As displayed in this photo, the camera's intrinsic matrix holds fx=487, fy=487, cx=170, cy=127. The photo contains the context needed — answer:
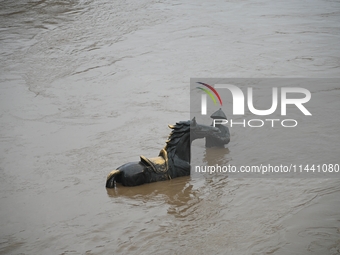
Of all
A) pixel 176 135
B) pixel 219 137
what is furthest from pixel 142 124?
pixel 176 135

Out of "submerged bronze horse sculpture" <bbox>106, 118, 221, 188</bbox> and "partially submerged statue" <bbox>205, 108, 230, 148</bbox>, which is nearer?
"submerged bronze horse sculpture" <bbox>106, 118, 221, 188</bbox>

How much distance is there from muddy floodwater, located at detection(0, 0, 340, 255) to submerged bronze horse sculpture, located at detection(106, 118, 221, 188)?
11 cm

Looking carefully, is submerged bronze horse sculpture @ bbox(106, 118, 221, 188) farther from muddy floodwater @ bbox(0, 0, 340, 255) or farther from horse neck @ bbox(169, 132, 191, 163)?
muddy floodwater @ bbox(0, 0, 340, 255)

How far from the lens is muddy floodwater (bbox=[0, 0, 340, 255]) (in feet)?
12.1

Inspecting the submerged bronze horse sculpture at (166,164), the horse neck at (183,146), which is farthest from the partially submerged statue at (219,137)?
the horse neck at (183,146)

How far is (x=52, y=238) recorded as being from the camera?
3.69 meters

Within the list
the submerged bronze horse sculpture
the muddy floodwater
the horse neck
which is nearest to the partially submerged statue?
the muddy floodwater

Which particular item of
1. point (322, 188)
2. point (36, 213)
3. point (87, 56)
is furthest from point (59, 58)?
point (322, 188)

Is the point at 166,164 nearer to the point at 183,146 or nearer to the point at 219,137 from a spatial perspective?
the point at 183,146

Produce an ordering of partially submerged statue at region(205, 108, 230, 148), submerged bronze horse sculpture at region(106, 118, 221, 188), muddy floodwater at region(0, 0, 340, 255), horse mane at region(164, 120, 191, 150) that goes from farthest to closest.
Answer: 1. partially submerged statue at region(205, 108, 230, 148)
2. horse mane at region(164, 120, 191, 150)
3. submerged bronze horse sculpture at region(106, 118, 221, 188)
4. muddy floodwater at region(0, 0, 340, 255)

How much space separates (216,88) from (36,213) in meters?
3.98

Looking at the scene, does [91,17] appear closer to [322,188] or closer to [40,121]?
[40,121]

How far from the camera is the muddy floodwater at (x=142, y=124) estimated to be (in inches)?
145

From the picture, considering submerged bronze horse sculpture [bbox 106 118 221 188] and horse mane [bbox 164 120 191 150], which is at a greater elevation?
horse mane [bbox 164 120 191 150]
